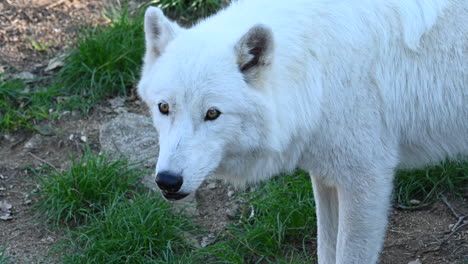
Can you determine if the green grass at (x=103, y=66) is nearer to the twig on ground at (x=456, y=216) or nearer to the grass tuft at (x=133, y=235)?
the grass tuft at (x=133, y=235)

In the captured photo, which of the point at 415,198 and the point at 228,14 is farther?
the point at 415,198

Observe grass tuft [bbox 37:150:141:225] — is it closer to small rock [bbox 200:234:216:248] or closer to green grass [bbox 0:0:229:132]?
small rock [bbox 200:234:216:248]

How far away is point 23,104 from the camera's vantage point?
6.72 meters

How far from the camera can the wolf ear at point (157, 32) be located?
13.3 ft

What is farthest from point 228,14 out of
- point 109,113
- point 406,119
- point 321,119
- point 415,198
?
point 109,113

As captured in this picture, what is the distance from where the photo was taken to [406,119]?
425 cm

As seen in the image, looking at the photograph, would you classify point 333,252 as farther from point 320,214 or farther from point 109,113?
point 109,113

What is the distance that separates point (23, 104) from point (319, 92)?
145 inches

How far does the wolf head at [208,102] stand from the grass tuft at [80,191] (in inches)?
73.3

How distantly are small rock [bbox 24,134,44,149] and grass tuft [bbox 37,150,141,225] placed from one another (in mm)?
700

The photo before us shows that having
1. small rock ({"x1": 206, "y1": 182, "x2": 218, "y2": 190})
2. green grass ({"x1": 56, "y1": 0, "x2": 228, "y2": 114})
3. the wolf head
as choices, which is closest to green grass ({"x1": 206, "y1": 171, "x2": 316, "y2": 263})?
small rock ({"x1": 206, "y1": 182, "x2": 218, "y2": 190})

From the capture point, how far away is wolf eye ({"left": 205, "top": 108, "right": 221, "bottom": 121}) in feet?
12.3

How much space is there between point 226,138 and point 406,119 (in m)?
1.17

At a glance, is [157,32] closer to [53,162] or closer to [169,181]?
[169,181]
